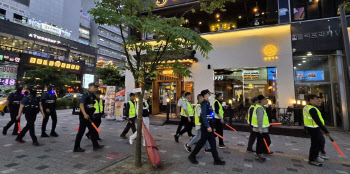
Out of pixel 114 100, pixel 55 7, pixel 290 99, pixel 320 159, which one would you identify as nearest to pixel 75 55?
pixel 55 7

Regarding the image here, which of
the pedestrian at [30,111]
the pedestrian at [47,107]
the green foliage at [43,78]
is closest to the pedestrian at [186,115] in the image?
the pedestrian at [30,111]

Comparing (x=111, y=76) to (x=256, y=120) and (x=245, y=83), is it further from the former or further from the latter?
(x=256, y=120)

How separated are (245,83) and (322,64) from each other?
432 cm

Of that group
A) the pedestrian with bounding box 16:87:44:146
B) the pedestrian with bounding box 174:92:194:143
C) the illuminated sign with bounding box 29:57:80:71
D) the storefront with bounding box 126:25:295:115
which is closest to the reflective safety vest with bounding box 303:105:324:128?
the pedestrian with bounding box 174:92:194:143

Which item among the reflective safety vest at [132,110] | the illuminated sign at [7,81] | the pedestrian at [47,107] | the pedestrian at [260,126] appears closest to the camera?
the pedestrian at [260,126]

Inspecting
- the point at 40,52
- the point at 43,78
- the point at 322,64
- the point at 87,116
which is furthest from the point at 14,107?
the point at 40,52

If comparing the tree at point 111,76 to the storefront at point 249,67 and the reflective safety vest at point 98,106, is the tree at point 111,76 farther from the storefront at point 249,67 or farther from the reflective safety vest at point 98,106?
the reflective safety vest at point 98,106

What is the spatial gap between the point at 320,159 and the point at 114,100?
36.5 ft

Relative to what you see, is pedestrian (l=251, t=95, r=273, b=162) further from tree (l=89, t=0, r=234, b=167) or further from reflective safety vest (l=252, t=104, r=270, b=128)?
tree (l=89, t=0, r=234, b=167)

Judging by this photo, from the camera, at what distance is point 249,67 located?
11.3 metres

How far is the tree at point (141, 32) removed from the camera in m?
3.70

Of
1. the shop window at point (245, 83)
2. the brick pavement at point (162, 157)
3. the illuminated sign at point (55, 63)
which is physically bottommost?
the brick pavement at point (162, 157)

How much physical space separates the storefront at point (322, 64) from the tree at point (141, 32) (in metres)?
7.82

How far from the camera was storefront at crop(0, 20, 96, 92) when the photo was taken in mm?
29766
